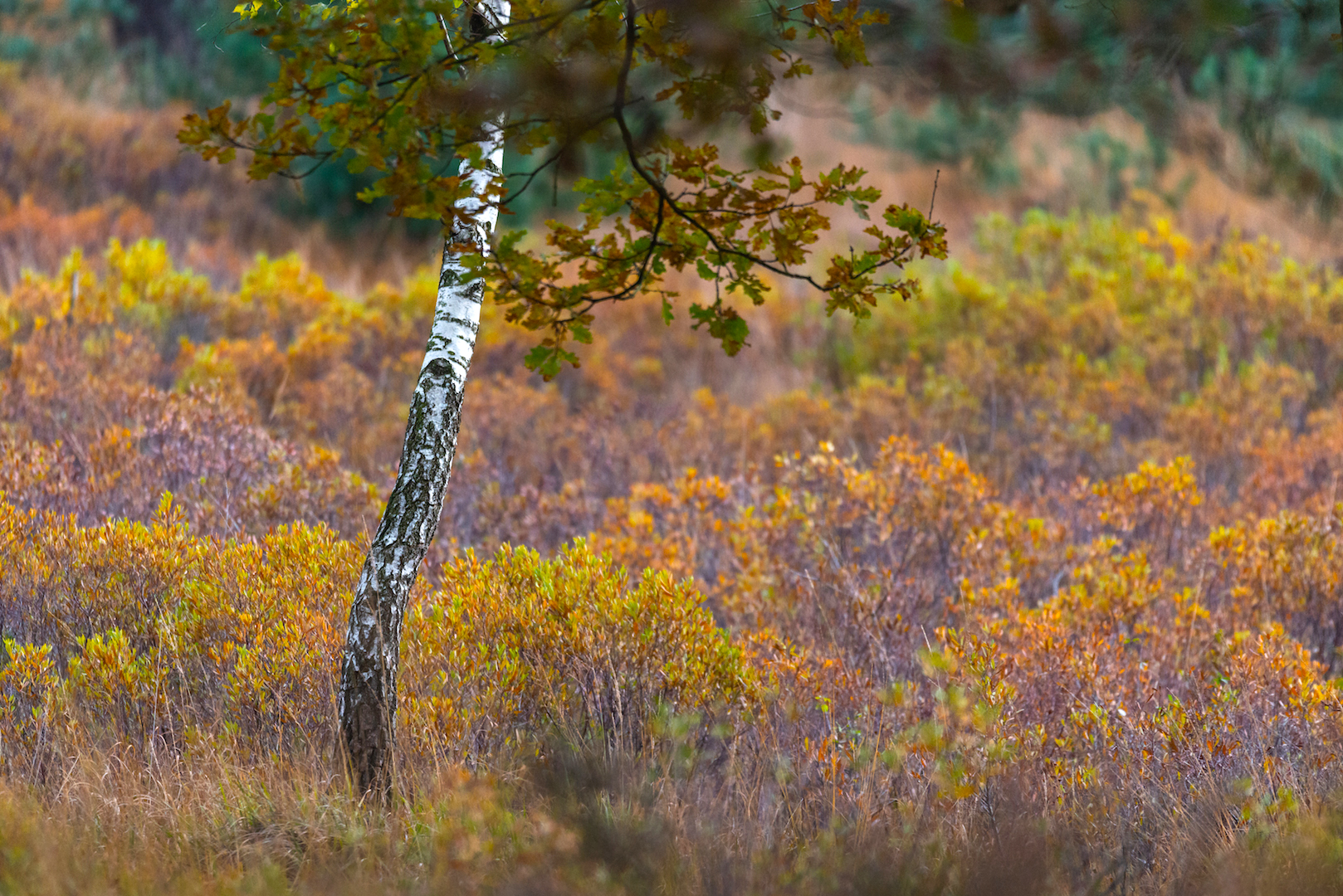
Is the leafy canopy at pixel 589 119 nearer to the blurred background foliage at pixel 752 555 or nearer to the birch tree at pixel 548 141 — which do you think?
the birch tree at pixel 548 141

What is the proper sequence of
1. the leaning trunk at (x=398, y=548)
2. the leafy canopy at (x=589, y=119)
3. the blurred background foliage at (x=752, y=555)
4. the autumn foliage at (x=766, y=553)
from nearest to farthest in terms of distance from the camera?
the leafy canopy at (x=589, y=119) < the blurred background foliage at (x=752, y=555) < the leaning trunk at (x=398, y=548) < the autumn foliage at (x=766, y=553)

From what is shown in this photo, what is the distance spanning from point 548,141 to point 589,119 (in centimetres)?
24

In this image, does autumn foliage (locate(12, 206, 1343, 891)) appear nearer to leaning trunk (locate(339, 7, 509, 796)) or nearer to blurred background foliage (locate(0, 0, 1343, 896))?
blurred background foliage (locate(0, 0, 1343, 896))

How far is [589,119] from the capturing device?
233cm

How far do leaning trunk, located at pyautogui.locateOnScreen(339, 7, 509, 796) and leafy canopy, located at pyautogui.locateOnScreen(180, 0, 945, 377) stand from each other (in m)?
0.46

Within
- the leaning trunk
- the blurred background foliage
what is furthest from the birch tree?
the blurred background foliage

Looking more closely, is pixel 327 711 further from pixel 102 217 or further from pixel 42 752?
pixel 102 217

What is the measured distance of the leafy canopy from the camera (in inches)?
89.5

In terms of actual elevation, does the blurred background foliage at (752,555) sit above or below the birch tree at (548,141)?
below

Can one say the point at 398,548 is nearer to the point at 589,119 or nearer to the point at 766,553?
the point at 589,119

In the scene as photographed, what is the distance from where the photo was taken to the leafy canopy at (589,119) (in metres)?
2.27

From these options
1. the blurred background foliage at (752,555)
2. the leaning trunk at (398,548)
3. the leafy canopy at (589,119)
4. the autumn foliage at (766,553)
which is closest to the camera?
the leafy canopy at (589,119)

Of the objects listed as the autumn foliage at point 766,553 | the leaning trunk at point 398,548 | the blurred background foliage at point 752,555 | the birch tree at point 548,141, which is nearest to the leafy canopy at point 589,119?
the birch tree at point 548,141

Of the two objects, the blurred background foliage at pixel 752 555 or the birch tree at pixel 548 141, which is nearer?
the birch tree at pixel 548 141
